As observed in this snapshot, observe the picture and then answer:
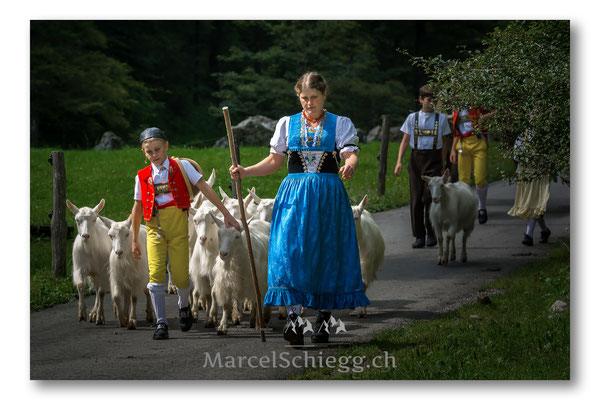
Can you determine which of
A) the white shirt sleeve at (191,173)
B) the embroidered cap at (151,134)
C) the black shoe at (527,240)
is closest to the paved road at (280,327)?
the black shoe at (527,240)

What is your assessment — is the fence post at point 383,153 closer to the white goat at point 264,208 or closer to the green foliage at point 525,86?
the green foliage at point 525,86

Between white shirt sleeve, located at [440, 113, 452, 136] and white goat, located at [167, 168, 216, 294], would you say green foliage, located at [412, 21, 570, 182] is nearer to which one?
white shirt sleeve, located at [440, 113, 452, 136]

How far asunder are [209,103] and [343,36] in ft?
4.28

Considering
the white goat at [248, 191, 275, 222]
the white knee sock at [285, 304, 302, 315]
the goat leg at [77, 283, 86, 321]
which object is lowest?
the goat leg at [77, 283, 86, 321]

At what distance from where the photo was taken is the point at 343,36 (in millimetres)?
7402

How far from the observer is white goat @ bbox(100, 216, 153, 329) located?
286 inches

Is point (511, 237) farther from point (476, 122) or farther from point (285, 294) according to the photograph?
point (285, 294)

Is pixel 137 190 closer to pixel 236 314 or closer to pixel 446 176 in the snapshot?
pixel 236 314

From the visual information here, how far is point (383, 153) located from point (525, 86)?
2.08 metres

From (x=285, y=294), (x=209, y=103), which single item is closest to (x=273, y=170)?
(x=285, y=294)

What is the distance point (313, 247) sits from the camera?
20.8ft

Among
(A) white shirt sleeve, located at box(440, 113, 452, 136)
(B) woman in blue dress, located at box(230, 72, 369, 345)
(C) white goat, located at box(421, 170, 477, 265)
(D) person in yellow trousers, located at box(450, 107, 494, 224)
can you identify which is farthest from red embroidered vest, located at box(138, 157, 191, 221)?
(A) white shirt sleeve, located at box(440, 113, 452, 136)

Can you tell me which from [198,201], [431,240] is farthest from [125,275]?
[431,240]

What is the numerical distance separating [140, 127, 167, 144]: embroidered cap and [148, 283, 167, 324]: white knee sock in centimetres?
113
